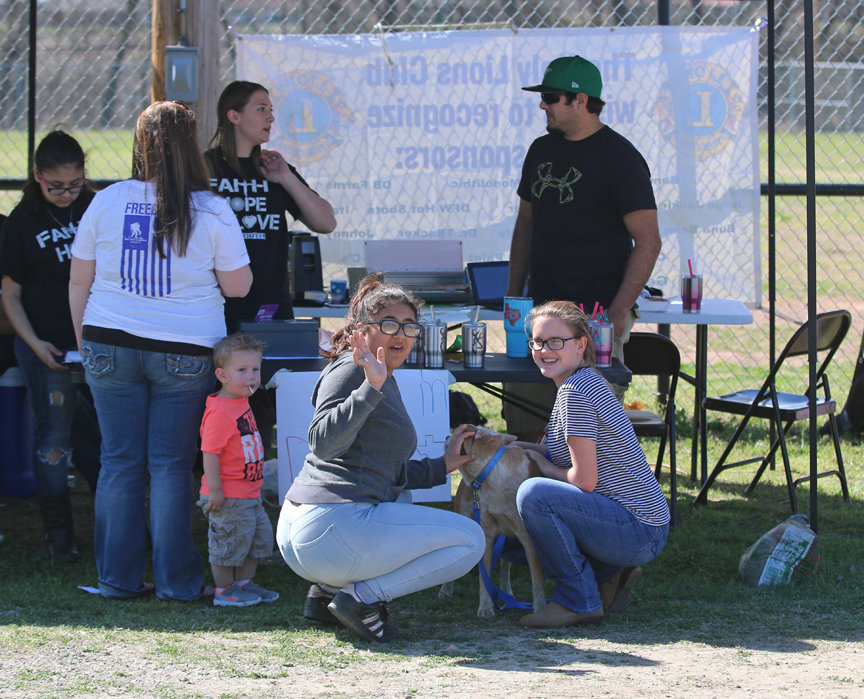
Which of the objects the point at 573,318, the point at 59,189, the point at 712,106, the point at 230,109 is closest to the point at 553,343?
the point at 573,318

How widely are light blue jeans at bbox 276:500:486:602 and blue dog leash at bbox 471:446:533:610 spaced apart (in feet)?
0.88

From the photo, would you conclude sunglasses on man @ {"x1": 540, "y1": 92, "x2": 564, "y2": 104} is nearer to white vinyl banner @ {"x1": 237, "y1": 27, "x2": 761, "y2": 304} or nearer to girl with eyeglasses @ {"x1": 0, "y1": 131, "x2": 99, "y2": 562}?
girl with eyeglasses @ {"x1": 0, "y1": 131, "x2": 99, "y2": 562}

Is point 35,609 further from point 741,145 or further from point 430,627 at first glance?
point 741,145

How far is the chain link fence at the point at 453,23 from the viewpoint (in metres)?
14.1

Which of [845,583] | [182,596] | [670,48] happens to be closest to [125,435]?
[182,596]

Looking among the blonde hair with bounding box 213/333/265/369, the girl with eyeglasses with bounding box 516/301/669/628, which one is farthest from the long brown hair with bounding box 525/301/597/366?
the blonde hair with bounding box 213/333/265/369

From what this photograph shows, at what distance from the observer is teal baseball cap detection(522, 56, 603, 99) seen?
4680mm

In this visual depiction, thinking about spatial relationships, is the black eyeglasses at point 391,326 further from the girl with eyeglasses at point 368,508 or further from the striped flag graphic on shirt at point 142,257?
the striped flag graphic on shirt at point 142,257

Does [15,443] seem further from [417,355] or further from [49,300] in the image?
[417,355]

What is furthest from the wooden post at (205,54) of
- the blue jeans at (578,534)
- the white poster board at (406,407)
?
the blue jeans at (578,534)

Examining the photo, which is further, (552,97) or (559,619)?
(552,97)

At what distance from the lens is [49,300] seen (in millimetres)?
4461

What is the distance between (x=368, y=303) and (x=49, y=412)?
178cm

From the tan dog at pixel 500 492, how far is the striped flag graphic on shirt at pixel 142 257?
1166 mm
